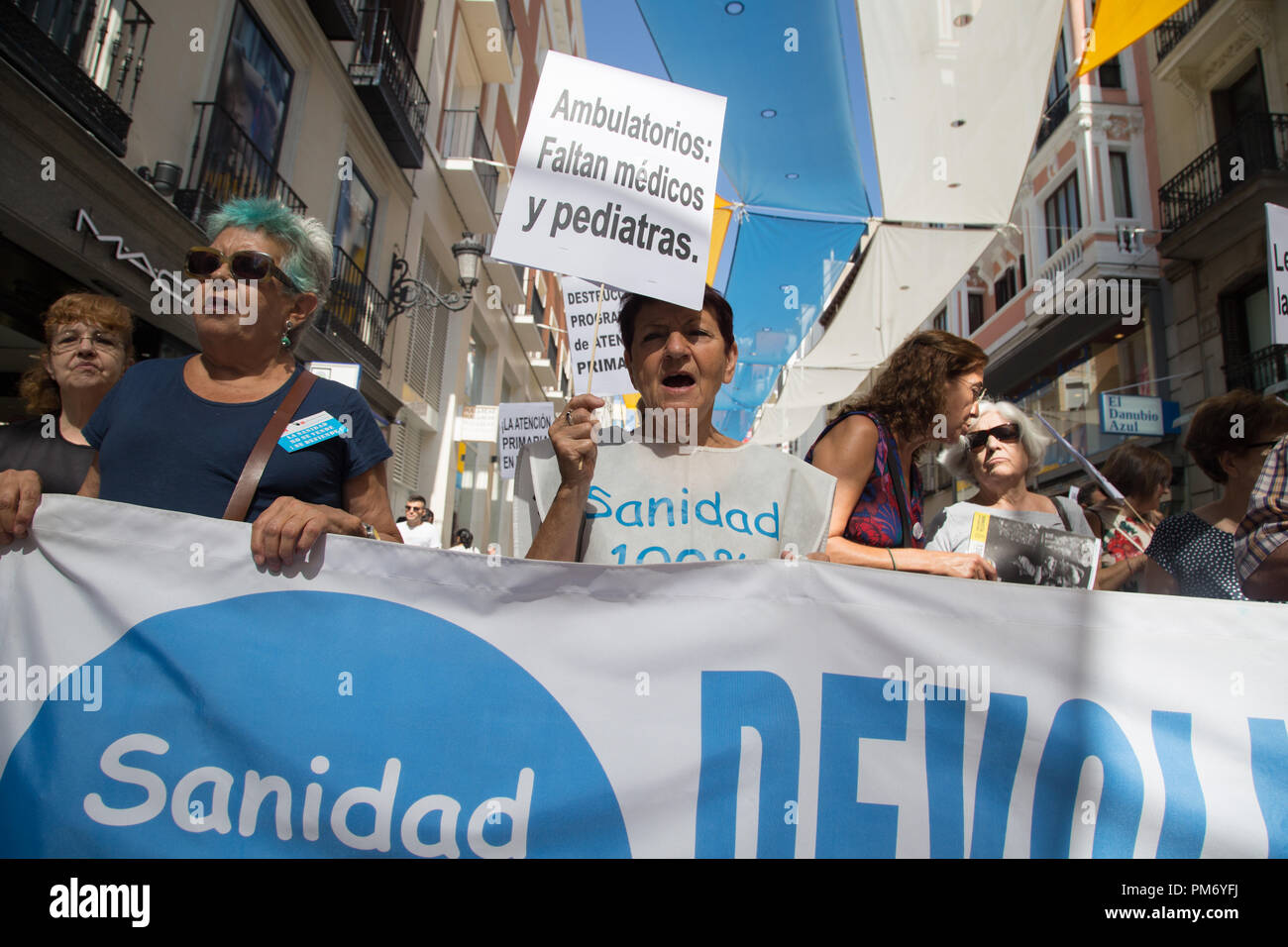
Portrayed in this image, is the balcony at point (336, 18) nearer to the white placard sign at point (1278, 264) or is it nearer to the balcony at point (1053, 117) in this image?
the white placard sign at point (1278, 264)

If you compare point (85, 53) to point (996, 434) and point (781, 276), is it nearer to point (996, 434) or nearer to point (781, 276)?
point (781, 276)

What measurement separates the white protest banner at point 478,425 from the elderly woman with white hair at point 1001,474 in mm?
11675

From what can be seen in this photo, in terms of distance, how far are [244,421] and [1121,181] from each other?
62.1 ft

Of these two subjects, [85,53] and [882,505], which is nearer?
[882,505]

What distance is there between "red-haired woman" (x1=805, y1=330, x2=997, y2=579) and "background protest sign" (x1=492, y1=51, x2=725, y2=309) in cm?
71

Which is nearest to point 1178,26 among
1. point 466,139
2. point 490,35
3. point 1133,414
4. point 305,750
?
point 1133,414

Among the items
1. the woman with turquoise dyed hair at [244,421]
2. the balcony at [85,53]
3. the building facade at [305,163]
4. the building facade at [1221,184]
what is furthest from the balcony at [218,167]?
the building facade at [1221,184]

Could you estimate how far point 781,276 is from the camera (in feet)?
27.9

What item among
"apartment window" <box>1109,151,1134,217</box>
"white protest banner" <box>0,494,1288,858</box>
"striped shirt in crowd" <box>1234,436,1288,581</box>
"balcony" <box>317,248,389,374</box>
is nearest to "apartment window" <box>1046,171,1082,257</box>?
"apartment window" <box>1109,151,1134,217</box>

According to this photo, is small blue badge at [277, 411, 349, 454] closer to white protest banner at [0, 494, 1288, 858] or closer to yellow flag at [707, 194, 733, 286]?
white protest banner at [0, 494, 1288, 858]

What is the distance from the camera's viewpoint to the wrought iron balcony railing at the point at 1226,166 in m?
12.6

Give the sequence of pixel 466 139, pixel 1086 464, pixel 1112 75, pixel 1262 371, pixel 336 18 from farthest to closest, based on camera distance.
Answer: pixel 1112 75, pixel 466 139, pixel 1262 371, pixel 336 18, pixel 1086 464
